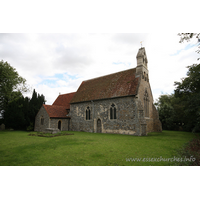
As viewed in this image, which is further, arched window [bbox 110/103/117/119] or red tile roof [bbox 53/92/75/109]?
red tile roof [bbox 53/92/75/109]

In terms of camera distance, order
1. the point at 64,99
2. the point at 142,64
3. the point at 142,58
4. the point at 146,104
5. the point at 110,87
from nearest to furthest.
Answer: the point at 142,64 → the point at 142,58 → the point at 146,104 → the point at 110,87 → the point at 64,99

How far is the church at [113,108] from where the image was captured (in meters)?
17.6

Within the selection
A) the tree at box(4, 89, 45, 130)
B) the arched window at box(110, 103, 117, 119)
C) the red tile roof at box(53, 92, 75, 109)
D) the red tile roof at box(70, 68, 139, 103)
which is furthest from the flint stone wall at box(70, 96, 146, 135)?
the tree at box(4, 89, 45, 130)

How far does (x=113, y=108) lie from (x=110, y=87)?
12.6 ft

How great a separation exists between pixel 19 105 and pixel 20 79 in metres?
5.18

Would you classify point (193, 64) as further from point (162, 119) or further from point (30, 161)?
point (162, 119)

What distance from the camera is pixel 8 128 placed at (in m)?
26.4

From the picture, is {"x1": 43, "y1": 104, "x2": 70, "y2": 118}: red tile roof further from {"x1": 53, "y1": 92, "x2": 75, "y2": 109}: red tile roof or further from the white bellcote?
the white bellcote

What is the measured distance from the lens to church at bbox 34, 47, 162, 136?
57.9ft

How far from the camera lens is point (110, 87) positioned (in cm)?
2142

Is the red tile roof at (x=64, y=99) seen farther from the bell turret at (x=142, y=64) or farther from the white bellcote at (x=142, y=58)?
the white bellcote at (x=142, y=58)

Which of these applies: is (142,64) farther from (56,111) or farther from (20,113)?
(20,113)

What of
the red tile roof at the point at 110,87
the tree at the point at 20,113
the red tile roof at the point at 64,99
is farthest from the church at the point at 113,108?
the red tile roof at the point at 64,99

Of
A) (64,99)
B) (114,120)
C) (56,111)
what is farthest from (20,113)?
(114,120)
